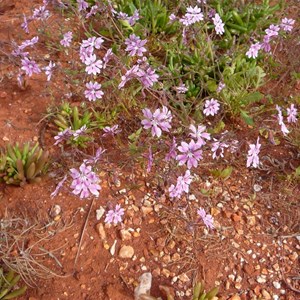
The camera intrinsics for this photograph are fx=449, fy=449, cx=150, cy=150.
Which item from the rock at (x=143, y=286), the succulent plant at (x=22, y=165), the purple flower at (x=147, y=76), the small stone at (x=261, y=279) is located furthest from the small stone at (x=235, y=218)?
the succulent plant at (x=22, y=165)

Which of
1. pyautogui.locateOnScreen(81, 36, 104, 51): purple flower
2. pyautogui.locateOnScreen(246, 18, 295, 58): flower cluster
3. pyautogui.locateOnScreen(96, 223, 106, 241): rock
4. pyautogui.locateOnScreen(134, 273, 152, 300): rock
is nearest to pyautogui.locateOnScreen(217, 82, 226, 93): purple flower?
pyautogui.locateOnScreen(246, 18, 295, 58): flower cluster

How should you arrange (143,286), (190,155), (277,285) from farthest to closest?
(277,285)
(143,286)
(190,155)

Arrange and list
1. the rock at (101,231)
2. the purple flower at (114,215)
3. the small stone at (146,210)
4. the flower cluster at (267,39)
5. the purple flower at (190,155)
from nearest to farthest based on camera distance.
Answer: the purple flower at (190,155) < the purple flower at (114,215) < the rock at (101,231) < the small stone at (146,210) < the flower cluster at (267,39)

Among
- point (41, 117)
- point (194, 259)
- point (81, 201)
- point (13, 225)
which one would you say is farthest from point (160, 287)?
point (41, 117)

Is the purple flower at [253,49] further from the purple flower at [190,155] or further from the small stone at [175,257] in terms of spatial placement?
the small stone at [175,257]

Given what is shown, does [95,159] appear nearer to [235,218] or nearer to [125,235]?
[125,235]

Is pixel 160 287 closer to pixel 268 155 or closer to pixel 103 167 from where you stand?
pixel 103 167

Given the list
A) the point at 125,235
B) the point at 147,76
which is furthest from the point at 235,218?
the point at 147,76
